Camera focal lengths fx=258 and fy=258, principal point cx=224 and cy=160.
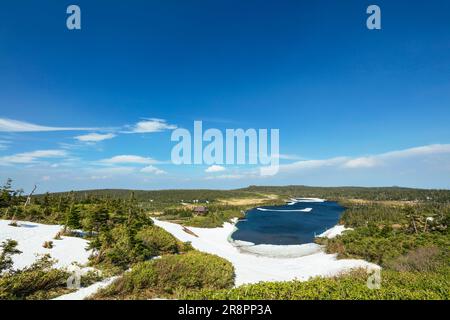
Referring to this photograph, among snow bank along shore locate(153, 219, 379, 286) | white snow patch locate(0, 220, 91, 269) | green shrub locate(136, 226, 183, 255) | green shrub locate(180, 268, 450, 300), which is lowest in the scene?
snow bank along shore locate(153, 219, 379, 286)

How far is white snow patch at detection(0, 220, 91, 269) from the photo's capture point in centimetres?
1414

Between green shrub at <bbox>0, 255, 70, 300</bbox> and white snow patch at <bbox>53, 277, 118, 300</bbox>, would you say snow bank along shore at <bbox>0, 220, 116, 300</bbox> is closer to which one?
white snow patch at <bbox>53, 277, 118, 300</bbox>

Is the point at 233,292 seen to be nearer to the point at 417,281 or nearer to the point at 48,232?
the point at 417,281

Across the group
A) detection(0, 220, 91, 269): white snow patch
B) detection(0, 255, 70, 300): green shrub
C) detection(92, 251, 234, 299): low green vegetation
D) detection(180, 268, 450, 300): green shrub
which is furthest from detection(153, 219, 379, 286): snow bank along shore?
detection(0, 220, 91, 269): white snow patch

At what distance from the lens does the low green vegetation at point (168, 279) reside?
10.5m

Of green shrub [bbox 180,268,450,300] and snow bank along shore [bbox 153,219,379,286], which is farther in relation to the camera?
snow bank along shore [bbox 153,219,379,286]

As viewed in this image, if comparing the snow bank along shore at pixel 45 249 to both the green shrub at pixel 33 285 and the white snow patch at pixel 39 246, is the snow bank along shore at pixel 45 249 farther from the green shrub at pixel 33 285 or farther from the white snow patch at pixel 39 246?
the green shrub at pixel 33 285

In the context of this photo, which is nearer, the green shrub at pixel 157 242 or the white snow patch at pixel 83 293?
the white snow patch at pixel 83 293

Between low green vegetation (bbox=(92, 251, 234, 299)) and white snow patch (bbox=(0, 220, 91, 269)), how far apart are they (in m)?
5.43

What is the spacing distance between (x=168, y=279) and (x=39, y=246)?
986 cm

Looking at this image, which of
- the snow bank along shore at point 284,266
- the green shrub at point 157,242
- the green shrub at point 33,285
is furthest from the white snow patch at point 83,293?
the snow bank along shore at point 284,266

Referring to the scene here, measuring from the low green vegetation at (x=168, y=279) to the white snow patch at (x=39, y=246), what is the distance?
5428 millimetres

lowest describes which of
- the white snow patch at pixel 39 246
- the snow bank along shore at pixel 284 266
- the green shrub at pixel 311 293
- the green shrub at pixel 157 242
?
the snow bank along shore at pixel 284 266
